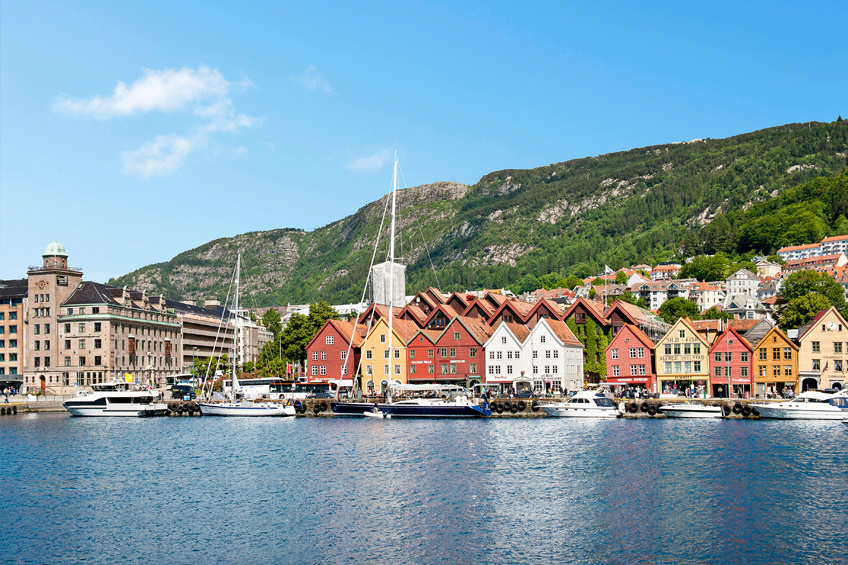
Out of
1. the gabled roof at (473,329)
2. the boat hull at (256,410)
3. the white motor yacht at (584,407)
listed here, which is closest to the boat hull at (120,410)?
the boat hull at (256,410)

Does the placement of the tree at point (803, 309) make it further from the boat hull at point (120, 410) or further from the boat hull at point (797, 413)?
the boat hull at point (120, 410)

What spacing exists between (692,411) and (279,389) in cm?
6067

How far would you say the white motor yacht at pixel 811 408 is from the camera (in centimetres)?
8606

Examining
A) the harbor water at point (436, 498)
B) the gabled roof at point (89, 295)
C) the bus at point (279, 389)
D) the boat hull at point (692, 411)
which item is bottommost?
the harbor water at point (436, 498)

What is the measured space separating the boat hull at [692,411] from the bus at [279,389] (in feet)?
142

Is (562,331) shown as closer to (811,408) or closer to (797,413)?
(797,413)

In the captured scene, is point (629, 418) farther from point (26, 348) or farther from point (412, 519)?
point (26, 348)

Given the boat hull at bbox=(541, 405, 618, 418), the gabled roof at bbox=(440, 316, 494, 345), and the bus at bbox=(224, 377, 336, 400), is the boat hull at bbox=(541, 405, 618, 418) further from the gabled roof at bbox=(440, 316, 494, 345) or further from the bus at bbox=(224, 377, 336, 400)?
the bus at bbox=(224, 377, 336, 400)

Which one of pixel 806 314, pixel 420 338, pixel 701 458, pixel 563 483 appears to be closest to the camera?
pixel 563 483

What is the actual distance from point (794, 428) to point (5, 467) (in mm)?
67808

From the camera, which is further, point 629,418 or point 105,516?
point 629,418

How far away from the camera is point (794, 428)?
78.8 metres

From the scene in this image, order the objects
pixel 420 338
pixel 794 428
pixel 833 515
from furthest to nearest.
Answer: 1. pixel 420 338
2. pixel 794 428
3. pixel 833 515

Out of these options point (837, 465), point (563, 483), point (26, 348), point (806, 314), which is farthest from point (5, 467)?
point (806, 314)
